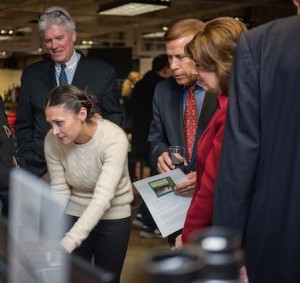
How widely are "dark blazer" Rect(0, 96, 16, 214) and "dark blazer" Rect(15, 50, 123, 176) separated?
0.36m

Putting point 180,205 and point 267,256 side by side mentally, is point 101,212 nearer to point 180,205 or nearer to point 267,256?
point 180,205

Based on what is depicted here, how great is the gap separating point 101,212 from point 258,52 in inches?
36.7

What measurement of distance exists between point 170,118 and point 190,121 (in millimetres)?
95

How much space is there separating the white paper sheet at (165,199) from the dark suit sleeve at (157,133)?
297mm

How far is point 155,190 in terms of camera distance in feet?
7.79

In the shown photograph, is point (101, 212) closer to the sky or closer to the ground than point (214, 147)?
closer to the ground

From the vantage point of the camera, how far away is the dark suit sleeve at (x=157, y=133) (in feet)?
8.75

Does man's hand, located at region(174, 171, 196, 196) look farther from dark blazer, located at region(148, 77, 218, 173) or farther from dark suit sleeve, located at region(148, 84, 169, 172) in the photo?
dark suit sleeve, located at region(148, 84, 169, 172)

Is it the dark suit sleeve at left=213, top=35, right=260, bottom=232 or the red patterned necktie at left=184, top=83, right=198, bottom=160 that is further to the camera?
the red patterned necktie at left=184, top=83, right=198, bottom=160

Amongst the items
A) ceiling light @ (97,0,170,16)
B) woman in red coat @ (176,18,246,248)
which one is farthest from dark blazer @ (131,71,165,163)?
woman in red coat @ (176,18,246,248)

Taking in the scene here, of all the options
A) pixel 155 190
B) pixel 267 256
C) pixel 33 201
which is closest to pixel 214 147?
pixel 267 256

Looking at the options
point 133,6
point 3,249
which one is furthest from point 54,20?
point 133,6

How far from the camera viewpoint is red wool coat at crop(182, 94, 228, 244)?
1.86 m

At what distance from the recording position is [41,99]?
10.1 ft
